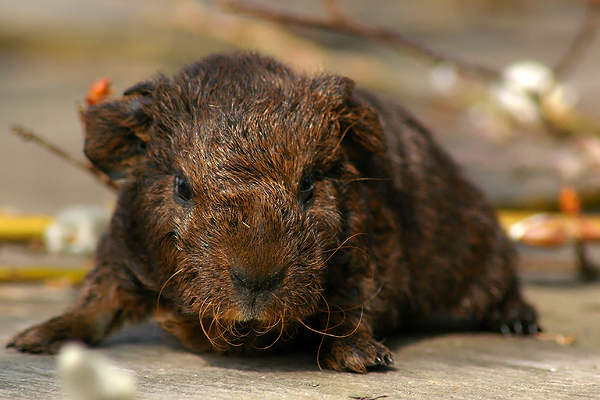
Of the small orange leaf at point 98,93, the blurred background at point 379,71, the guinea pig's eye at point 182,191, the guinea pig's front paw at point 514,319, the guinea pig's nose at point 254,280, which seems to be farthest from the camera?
the blurred background at point 379,71

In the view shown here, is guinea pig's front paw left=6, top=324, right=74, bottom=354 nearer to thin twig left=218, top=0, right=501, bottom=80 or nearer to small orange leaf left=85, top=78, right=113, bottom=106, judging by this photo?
small orange leaf left=85, top=78, right=113, bottom=106

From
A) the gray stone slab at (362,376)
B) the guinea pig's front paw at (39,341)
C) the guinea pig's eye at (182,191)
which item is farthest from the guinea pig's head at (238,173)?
the guinea pig's front paw at (39,341)

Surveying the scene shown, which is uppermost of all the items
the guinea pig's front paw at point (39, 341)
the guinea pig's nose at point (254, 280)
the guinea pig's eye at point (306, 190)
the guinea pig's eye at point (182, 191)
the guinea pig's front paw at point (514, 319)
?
the guinea pig's eye at point (306, 190)

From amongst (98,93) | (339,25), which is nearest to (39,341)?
(98,93)

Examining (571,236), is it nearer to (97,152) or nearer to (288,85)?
(288,85)

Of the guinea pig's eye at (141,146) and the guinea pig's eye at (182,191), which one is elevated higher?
the guinea pig's eye at (141,146)

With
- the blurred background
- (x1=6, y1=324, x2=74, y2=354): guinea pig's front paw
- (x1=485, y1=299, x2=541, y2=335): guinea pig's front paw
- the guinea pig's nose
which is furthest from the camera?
the blurred background

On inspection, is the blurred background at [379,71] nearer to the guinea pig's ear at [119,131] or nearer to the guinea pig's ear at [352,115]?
the guinea pig's ear at [352,115]

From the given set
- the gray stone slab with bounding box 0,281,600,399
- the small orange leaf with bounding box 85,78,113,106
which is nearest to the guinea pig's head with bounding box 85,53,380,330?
the gray stone slab with bounding box 0,281,600,399

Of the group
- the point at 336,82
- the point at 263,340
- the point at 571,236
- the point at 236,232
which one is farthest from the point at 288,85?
the point at 571,236

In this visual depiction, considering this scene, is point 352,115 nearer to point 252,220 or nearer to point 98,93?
point 252,220
